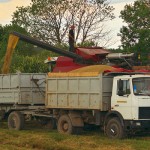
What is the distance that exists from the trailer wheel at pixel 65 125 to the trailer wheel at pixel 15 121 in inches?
91.5

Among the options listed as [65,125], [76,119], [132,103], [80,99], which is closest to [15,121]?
[65,125]

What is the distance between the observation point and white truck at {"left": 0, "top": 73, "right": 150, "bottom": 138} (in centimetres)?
1778

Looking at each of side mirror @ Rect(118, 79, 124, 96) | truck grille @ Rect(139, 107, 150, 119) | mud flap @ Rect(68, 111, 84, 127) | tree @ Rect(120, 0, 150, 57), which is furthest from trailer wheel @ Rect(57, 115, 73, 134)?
tree @ Rect(120, 0, 150, 57)

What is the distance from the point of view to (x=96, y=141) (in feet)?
56.2

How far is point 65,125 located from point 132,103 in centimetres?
370

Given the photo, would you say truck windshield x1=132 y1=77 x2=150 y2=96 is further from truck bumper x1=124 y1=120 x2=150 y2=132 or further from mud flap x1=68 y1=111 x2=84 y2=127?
mud flap x1=68 y1=111 x2=84 y2=127

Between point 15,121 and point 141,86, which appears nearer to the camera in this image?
point 141,86

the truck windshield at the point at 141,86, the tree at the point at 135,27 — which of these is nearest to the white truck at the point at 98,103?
the truck windshield at the point at 141,86

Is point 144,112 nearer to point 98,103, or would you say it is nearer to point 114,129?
point 114,129

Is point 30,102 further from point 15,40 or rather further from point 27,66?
point 27,66

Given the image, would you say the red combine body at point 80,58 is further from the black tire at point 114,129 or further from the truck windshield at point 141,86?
the black tire at point 114,129

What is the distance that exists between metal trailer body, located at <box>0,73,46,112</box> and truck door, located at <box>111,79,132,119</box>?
530 cm

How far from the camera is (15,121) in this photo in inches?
880

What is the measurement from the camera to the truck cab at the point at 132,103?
17672 millimetres
